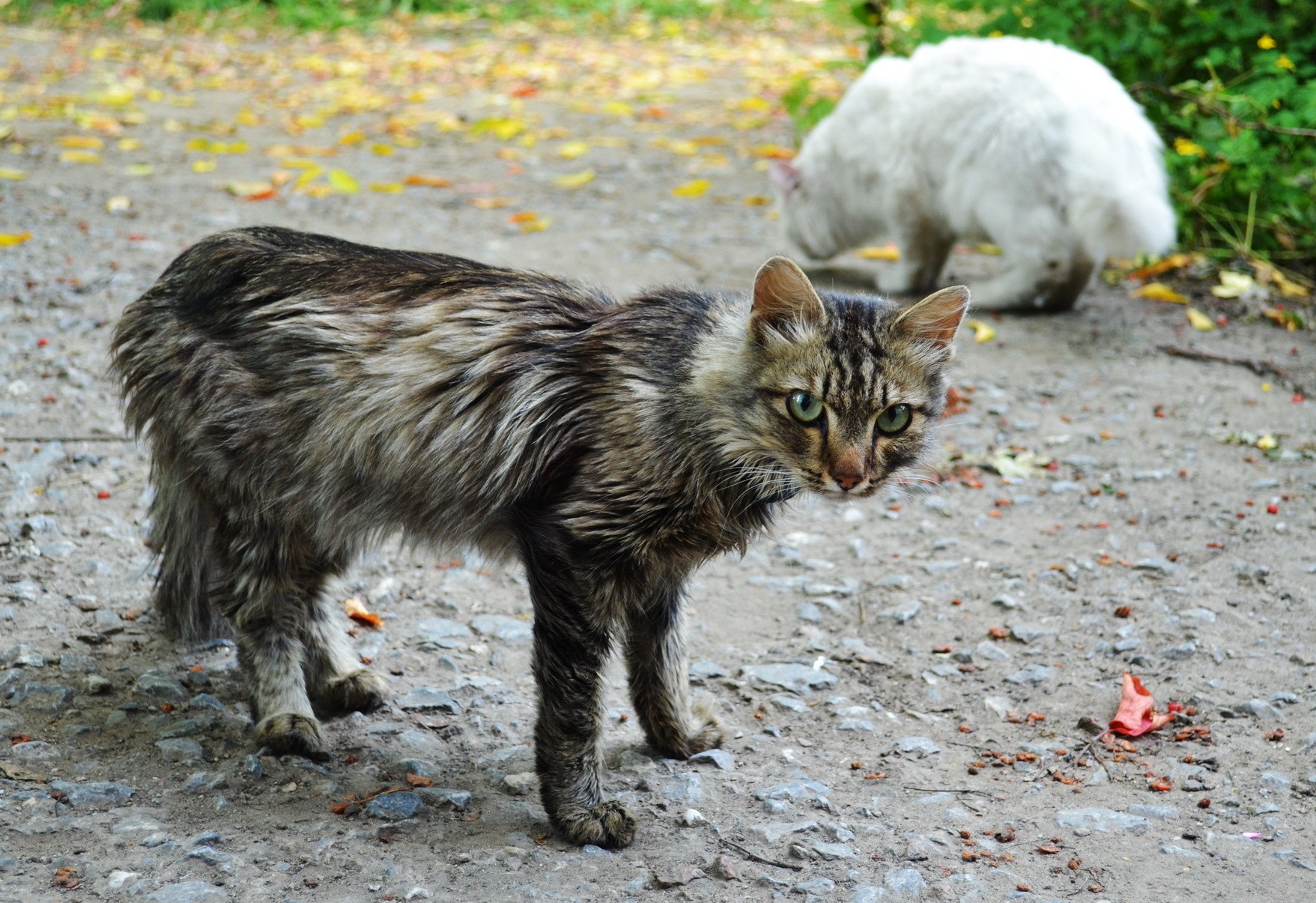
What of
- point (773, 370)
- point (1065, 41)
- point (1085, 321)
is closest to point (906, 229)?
point (1085, 321)

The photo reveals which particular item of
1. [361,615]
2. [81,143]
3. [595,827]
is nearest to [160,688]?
[361,615]

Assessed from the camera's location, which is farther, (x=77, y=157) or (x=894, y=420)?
(x=77, y=157)

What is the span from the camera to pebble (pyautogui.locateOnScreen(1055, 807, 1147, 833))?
3148 mm

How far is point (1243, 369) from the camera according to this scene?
627 cm

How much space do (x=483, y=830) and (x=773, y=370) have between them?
1372 millimetres

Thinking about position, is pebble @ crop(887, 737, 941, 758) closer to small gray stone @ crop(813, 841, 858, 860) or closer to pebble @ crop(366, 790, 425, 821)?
small gray stone @ crop(813, 841, 858, 860)

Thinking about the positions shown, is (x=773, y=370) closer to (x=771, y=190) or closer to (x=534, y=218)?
(x=534, y=218)

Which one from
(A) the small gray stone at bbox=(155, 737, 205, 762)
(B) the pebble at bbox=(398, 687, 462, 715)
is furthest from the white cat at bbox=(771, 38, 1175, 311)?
(A) the small gray stone at bbox=(155, 737, 205, 762)

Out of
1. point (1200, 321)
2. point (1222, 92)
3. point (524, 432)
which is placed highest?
point (1222, 92)

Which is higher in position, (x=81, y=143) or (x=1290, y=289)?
(x=81, y=143)

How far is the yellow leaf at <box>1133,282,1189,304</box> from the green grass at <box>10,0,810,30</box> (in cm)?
986

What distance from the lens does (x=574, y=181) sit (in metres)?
8.87

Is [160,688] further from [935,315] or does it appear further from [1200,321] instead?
[1200,321]

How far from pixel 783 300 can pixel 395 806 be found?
1.63 m
